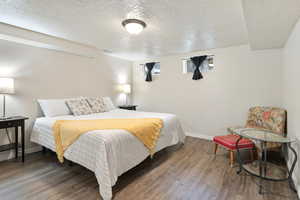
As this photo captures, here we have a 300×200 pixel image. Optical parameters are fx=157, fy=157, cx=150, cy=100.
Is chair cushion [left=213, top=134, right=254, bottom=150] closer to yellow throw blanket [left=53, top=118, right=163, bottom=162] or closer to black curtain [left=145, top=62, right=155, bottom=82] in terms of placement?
yellow throw blanket [left=53, top=118, right=163, bottom=162]

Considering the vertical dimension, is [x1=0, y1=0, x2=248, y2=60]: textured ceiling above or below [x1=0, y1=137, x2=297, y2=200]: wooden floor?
above

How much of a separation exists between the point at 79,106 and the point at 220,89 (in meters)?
3.27

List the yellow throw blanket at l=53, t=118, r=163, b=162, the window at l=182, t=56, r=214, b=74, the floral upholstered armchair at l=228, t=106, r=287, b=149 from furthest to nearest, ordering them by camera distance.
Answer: the window at l=182, t=56, r=214, b=74 < the floral upholstered armchair at l=228, t=106, r=287, b=149 < the yellow throw blanket at l=53, t=118, r=163, b=162

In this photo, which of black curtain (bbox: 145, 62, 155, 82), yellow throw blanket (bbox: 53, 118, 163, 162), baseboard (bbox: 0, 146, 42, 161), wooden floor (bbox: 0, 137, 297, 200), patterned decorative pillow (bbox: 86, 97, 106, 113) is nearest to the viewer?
wooden floor (bbox: 0, 137, 297, 200)

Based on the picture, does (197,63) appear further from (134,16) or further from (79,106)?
(79,106)

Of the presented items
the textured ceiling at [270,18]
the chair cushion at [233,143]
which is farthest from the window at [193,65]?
the chair cushion at [233,143]

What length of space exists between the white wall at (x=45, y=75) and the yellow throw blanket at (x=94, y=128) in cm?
111

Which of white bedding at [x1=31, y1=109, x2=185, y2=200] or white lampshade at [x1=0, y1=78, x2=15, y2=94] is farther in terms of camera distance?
white lampshade at [x1=0, y1=78, x2=15, y2=94]

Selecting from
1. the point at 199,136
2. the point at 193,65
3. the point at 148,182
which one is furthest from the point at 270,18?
the point at 199,136

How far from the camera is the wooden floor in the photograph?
6.02 feet

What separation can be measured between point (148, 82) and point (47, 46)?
2.79m

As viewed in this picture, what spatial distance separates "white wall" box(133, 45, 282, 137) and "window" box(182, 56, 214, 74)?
115mm

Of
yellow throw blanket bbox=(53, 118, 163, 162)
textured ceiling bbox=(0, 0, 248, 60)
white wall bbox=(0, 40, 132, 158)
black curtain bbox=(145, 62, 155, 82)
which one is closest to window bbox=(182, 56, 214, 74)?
textured ceiling bbox=(0, 0, 248, 60)

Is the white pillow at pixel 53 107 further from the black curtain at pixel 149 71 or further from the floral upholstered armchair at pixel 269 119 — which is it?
the floral upholstered armchair at pixel 269 119
